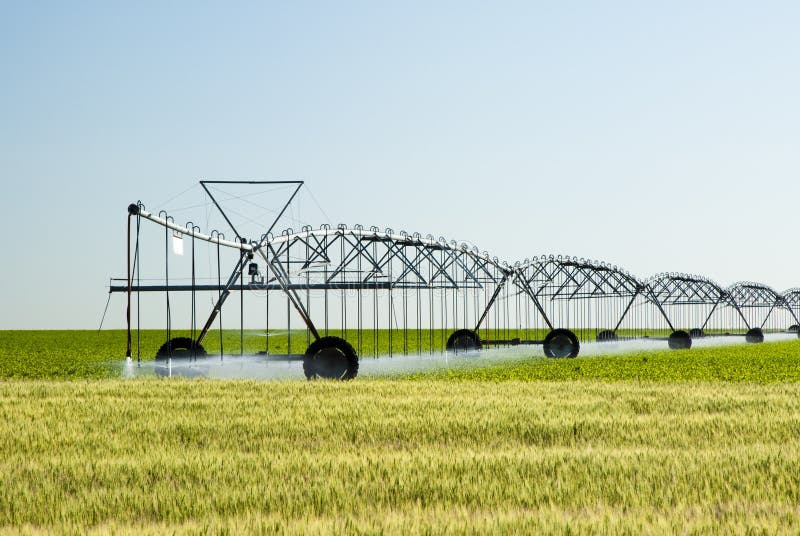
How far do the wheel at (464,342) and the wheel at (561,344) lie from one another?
2.63m

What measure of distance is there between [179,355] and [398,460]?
1615 centimetres

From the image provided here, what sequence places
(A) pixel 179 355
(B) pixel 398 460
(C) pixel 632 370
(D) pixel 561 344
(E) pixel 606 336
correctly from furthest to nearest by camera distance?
(E) pixel 606 336
(D) pixel 561 344
(C) pixel 632 370
(A) pixel 179 355
(B) pixel 398 460

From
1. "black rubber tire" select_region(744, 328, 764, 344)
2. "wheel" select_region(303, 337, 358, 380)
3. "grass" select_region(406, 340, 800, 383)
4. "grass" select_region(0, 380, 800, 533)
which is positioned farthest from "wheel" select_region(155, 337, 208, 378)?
"black rubber tire" select_region(744, 328, 764, 344)

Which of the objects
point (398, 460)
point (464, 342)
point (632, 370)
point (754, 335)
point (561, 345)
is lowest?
point (632, 370)

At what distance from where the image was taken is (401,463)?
30.9 feet

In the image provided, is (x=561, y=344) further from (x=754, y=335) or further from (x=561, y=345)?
(x=754, y=335)

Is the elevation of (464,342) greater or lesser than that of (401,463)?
greater

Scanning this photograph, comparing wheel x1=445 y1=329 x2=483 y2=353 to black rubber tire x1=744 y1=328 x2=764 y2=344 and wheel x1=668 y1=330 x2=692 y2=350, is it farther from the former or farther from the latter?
black rubber tire x1=744 y1=328 x2=764 y2=344

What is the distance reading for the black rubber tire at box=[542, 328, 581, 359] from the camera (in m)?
35.0

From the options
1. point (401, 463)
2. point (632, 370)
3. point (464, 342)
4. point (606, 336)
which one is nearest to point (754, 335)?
point (606, 336)

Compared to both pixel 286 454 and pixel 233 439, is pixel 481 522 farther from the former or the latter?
pixel 233 439

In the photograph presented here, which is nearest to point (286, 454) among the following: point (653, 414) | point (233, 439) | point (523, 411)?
point (233, 439)

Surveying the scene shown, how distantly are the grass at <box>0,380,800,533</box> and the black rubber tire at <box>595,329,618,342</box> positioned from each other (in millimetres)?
29989

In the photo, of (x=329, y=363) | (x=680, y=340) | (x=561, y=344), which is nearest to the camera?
(x=329, y=363)
